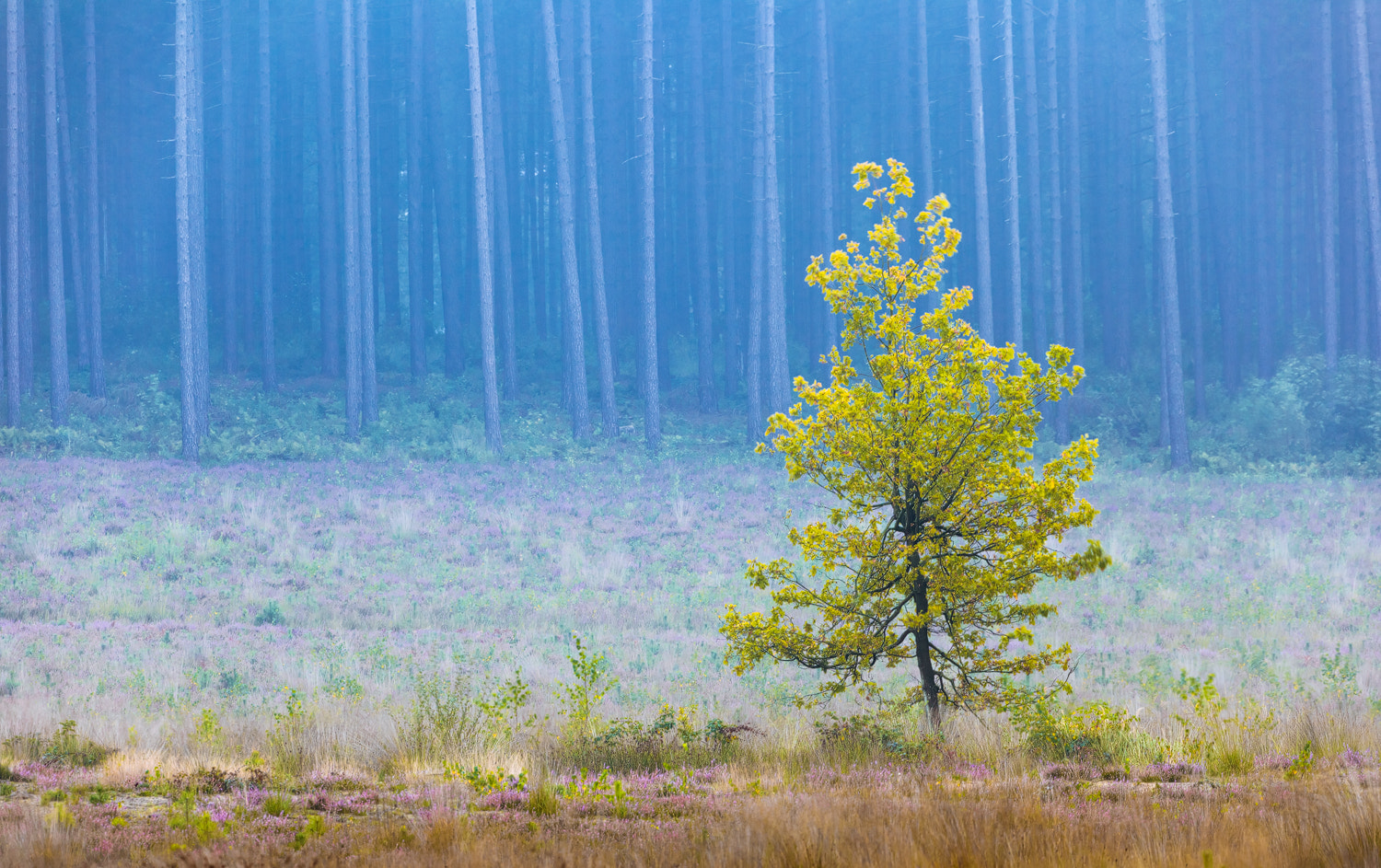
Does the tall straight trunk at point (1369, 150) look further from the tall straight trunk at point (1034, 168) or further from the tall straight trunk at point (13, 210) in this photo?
the tall straight trunk at point (13, 210)

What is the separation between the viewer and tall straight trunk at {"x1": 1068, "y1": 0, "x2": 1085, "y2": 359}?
34.7 m

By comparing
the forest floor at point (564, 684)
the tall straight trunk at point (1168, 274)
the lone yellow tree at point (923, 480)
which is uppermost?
the tall straight trunk at point (1168, 274)

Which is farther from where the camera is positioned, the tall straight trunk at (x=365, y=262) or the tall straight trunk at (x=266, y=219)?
the tall straight trunk at (x=266, y=219)

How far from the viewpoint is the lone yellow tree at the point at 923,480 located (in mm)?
7305

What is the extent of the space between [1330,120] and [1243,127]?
9352 mm

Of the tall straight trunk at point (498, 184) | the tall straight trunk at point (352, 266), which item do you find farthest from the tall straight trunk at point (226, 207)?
the tall straight trunk at point (498, 184)

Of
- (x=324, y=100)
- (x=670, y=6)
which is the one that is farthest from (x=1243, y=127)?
(x=324, y=100)

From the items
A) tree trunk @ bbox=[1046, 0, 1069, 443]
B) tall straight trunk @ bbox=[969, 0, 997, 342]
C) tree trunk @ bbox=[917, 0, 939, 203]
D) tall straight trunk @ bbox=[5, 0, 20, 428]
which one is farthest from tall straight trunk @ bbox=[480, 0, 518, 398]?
tree trunk @ bbox=[1046, 0, 1069, 443]

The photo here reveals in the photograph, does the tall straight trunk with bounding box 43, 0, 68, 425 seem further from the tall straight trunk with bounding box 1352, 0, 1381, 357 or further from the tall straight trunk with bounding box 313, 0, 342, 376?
the tall straight trunk with bounding box 1352, 0, 1381, 357

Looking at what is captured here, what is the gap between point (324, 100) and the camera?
35.4 meters

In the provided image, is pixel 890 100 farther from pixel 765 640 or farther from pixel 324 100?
pixel 765 640

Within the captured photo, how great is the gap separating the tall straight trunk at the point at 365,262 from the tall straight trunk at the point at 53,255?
25.5ft

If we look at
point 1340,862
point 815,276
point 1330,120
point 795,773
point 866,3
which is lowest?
point 795,773

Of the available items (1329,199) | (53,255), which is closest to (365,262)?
(53,255)
